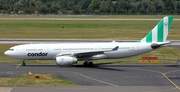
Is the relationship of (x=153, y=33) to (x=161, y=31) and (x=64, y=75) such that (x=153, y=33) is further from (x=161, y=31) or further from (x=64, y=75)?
(x=64, y=75)

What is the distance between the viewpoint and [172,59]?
2261 inches

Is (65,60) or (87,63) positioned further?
(87,63)

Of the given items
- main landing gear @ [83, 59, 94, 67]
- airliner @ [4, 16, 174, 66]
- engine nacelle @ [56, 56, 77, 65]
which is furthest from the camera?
main landing gear @ [83, 59, 94, 67]

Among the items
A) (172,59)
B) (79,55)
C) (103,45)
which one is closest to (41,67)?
(79,55)

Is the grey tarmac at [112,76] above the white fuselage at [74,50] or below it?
below

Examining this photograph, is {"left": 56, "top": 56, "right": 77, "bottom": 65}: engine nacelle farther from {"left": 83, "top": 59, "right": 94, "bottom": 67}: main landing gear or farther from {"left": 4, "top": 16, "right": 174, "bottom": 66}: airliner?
{"left": 83, "top": 59, "right": 94, "bottom": 67}: main landing gear

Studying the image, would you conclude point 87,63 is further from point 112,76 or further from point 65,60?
point 112,76

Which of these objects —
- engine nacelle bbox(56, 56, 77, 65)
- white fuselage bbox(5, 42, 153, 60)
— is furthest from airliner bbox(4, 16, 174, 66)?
engine nacelle bbox(56, 56, 77, 65)

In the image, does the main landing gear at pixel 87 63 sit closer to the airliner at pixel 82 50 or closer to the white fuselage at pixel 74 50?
the airliner at pixel 82 50

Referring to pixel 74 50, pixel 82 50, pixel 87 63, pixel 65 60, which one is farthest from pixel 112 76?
pixel 74 50

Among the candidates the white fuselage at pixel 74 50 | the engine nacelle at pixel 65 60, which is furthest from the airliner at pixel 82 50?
the engine nacelle at pixel 65 60

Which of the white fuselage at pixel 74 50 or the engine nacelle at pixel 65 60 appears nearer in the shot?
the engine nacelle at pixel 65 60

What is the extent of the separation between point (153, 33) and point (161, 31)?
1056mm

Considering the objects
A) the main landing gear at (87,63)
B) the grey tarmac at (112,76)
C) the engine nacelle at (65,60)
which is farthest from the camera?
the main landing gear at (87,63)
